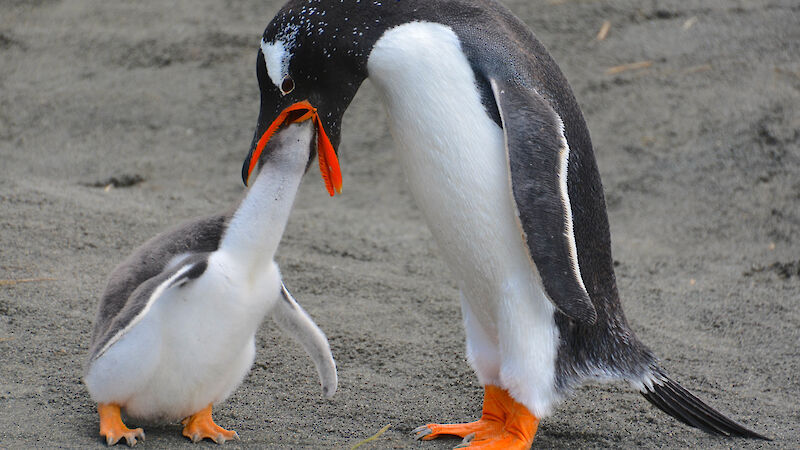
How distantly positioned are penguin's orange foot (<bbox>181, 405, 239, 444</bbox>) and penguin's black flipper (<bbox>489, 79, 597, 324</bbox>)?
3.03ft

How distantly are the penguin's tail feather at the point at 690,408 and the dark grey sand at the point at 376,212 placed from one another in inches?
2.0

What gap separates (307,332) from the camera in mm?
2535

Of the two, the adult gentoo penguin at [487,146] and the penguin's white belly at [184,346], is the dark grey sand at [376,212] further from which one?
the adult gentoo penguin at [487,146]

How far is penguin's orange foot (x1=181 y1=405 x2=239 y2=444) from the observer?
240cm

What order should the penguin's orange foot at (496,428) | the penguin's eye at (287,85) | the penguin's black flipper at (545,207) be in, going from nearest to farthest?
1. the penguin's black flipper at (545,207)
2. the penguin's eye at (287,85)
3. the penguin's orange foot at (496,428)

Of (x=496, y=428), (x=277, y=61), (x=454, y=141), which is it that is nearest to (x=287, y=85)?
(x=277, y=61)

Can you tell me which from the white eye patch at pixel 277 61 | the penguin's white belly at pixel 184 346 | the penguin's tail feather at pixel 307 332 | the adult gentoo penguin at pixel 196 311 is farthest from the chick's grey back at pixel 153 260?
the white eye patch at pixel 277 61

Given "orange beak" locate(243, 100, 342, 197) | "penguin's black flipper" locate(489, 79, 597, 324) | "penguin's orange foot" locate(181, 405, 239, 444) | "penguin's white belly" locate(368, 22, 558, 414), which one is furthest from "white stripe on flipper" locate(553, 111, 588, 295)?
"penguin's orange foot" locate(181, 405, 239, 444)

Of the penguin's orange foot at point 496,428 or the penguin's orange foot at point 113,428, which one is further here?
the penguin's orange foot at point 496,428

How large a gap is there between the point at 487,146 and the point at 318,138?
1.44 feet

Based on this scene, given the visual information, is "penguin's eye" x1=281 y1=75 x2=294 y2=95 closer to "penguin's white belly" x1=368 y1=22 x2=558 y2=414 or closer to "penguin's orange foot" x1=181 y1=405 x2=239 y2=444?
"penguin's white belly" x1=368 y1=22 x2=558 y2=414

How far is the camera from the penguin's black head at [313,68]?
7.52ft

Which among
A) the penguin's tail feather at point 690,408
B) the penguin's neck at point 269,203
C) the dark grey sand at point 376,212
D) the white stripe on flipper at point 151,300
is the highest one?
the penguin's neck at point 269,203

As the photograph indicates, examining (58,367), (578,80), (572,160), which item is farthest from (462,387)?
(578,80)
